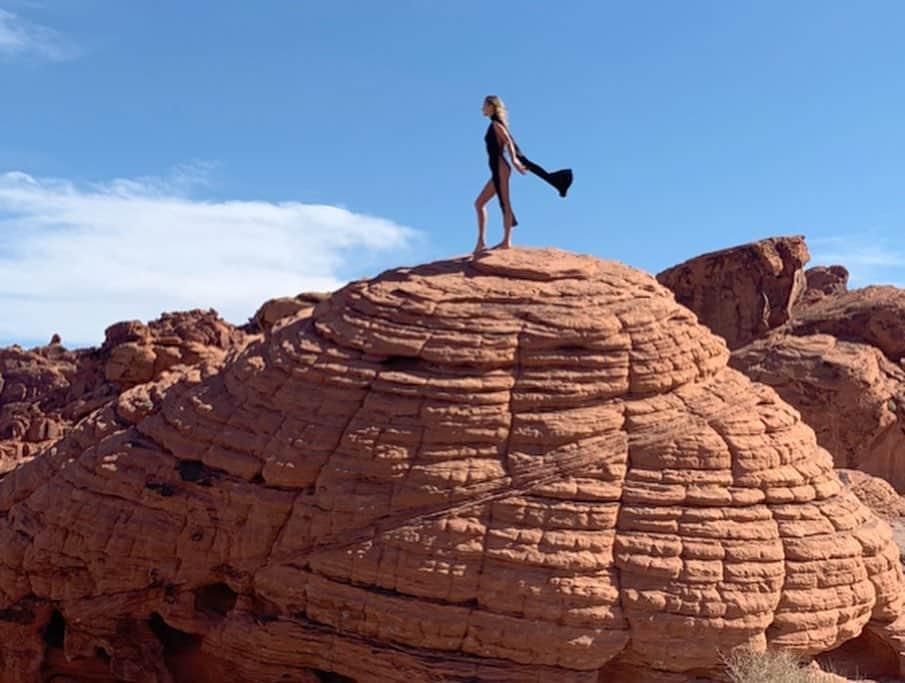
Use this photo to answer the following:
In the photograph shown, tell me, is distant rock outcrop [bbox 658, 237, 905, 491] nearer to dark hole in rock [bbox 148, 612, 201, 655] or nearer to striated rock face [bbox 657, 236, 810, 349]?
striated rock face [bbox 657, 236, 810, 349]

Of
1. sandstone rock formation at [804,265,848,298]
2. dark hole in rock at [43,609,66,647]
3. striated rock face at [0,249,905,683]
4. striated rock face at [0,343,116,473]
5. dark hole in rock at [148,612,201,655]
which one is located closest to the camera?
striated rock face at [0,249,905,683]

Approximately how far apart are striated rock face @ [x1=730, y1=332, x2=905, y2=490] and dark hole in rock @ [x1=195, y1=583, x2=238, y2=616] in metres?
16.8

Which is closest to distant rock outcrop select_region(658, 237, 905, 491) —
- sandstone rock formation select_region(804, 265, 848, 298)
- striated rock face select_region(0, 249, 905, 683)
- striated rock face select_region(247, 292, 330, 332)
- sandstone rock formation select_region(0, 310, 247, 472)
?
sandstone rock formation select_region(804, 265, 848, 298)

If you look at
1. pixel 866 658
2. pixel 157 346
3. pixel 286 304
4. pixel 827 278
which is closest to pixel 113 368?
pixel 157 346

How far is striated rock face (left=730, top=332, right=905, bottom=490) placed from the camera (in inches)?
944

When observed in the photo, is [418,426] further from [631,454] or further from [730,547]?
[730,547]

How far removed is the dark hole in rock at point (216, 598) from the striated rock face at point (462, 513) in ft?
0.08

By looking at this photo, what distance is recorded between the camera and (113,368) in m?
23.7

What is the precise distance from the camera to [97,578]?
36.6ft

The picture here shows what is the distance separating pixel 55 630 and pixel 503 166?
783 centimetres

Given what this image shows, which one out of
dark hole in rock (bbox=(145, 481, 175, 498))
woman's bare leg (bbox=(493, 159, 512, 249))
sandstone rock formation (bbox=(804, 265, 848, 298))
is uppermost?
sandstone rock formation (bbox=(804, 265, 848, 298))

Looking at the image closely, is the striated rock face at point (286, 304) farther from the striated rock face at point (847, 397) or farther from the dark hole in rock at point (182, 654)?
the striated rock face at point (847, 397)

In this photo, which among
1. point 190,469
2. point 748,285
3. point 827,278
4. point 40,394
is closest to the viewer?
point 190,469

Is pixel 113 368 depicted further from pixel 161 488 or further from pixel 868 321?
pixel 868 321
